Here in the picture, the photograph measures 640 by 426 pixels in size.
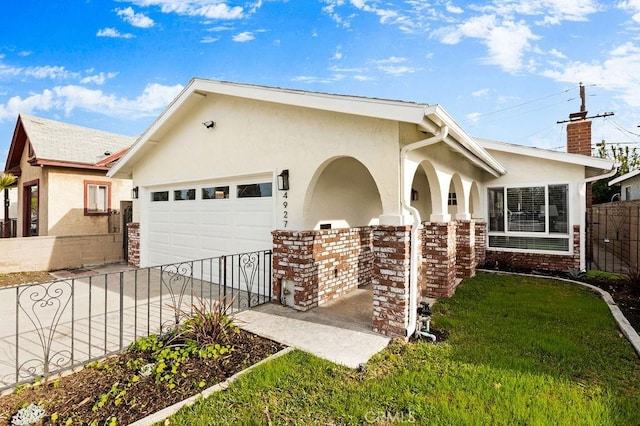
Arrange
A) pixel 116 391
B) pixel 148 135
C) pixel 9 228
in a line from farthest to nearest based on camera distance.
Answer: pixel 9 228
pixel 148 135
pixel 116 391

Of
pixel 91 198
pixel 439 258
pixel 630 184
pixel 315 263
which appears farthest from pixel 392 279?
pixel 630 184

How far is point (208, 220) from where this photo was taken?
8.78 metres

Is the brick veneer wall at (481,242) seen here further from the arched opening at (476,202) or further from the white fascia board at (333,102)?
the white fascia board at (333,102)

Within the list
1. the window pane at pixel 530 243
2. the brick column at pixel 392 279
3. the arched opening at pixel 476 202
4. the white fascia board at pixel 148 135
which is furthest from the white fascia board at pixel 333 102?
the window pane at pixel 530 243

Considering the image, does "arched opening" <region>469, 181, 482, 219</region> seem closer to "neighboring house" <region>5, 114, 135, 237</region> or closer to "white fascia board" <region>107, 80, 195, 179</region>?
"white fascia board" <region>107, 80, 195, 179</region>

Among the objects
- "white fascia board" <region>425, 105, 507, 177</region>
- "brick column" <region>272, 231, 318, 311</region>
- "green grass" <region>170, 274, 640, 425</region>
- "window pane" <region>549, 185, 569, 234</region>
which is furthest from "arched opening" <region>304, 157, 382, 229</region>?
"window pane" <region>549, 185, 569, 234</region>

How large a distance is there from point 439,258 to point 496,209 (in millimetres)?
5298

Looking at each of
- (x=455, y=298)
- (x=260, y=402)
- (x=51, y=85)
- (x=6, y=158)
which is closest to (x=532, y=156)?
(x=455, y=298)

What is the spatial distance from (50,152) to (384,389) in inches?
606

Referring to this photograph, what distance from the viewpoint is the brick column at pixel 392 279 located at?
194 inches

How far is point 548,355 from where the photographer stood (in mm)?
4418

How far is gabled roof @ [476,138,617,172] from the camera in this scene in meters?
8.82

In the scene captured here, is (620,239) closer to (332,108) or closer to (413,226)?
(413,226)

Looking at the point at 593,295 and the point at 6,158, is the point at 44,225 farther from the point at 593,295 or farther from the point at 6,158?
the point at 593,295
